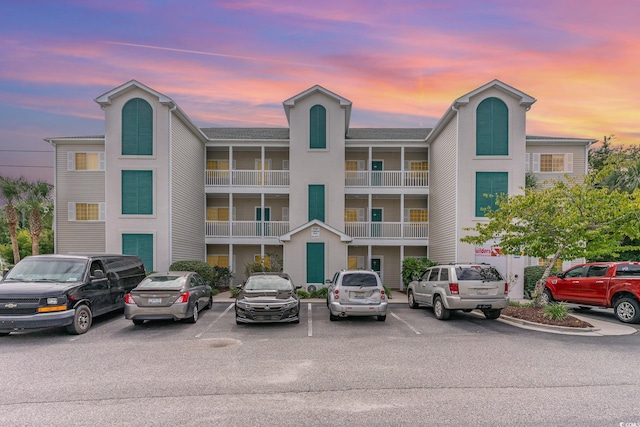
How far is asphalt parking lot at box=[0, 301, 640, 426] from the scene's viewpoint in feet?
16.6

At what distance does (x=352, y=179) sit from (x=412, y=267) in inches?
245

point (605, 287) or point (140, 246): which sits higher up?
point (140, 246)

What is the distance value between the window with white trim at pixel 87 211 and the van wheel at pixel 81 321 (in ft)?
41.7

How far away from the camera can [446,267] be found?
12.0 m

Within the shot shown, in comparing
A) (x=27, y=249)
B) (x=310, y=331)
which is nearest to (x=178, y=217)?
(x=310, y=331)

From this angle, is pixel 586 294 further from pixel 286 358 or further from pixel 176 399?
pixel 176 399

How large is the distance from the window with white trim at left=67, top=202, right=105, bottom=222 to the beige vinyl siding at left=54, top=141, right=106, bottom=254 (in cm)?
19

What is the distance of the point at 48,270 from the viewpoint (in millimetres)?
10781

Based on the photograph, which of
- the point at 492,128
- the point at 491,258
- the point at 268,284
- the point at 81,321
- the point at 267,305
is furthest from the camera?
the point at 492,128

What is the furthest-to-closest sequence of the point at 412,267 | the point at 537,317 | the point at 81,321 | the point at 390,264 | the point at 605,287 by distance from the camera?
the point at 390,264 → the point at 412,267 → the point at 605,287 → the point at 537,317 → the point at 81,321

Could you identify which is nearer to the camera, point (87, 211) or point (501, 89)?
point (501, 89)

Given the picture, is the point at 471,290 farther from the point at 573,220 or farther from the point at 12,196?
the point at 12,196

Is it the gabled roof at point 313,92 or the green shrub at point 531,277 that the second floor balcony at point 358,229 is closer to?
the green shrub at point 531,277

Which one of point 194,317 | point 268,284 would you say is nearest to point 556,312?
point 268,284
